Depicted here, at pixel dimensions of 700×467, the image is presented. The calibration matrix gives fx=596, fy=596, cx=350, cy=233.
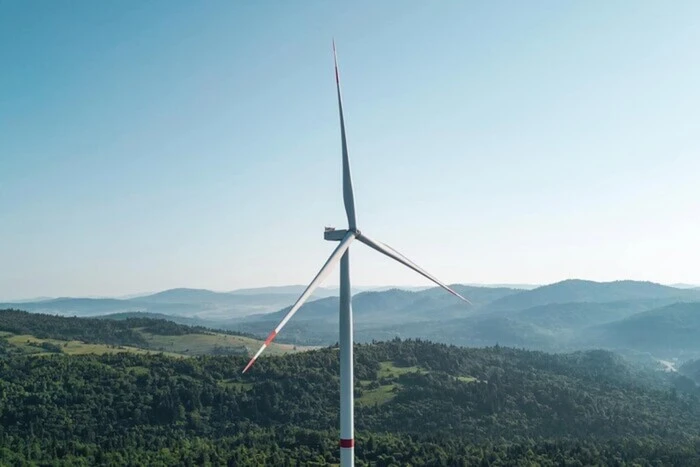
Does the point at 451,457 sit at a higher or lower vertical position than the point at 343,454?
lower

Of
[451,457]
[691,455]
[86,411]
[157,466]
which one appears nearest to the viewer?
[157,466]

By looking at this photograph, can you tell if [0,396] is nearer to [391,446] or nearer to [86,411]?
[86,411]

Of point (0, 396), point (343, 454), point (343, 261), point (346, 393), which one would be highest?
point (343, 261)

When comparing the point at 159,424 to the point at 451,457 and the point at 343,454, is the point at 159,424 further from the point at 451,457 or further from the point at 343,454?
the point at 343,454

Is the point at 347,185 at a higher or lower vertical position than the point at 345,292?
higher

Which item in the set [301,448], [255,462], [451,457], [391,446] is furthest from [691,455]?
[255,462]

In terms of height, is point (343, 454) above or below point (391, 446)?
above

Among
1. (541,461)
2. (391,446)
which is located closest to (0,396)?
(391,446)

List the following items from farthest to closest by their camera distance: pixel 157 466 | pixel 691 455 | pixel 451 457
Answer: pixel 691 455, pixel 451 457, pixel 157 466

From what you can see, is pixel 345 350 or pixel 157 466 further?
pixel 157 466
